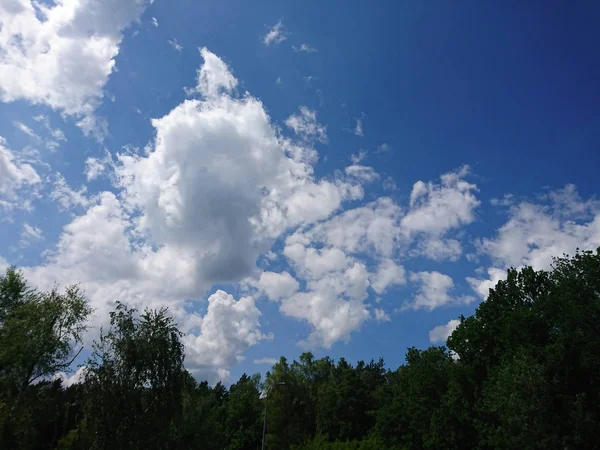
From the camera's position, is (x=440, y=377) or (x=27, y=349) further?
(x=440, y=377)

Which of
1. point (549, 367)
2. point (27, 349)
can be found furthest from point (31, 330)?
point (549, 367)

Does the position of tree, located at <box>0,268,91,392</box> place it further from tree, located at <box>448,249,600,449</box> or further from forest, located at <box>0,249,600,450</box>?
tree, located at <box>448,249,600,449</box>

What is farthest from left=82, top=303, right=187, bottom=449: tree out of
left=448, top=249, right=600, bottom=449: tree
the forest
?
left=448, top=249, right=600, bottom=449: tree

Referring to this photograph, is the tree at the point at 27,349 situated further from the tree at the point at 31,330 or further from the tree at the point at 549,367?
the tree at the point at 549,367

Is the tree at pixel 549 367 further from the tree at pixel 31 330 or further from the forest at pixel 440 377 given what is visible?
the tree at pixel 31 330

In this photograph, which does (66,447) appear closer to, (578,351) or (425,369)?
(425,369)

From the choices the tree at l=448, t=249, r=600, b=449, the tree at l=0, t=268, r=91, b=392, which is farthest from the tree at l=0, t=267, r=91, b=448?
the tree at l=448, t=249, r=600, b=449

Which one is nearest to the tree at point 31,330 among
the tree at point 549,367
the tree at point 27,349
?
the tree at point 27,349

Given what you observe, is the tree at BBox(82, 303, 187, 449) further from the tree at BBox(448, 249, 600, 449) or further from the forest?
the tree at BBox(448, 249, 600, 449)

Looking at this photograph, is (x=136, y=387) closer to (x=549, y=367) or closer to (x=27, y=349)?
(x=27, y=349)

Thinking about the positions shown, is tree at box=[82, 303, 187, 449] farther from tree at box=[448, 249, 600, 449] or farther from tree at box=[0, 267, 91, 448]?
tree at box=[448, 249, 600, 449]

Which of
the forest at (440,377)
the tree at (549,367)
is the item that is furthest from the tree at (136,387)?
the tree at (549,367)

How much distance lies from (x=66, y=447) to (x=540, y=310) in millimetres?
43549

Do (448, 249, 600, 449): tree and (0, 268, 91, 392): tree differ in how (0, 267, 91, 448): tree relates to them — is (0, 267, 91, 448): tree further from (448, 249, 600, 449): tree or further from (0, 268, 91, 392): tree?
(448, 249, 600, 449): tree
